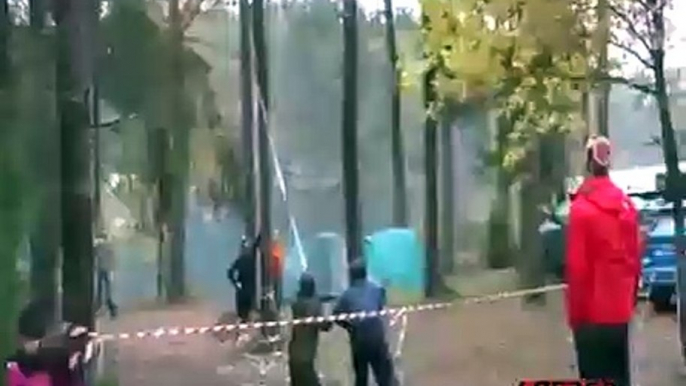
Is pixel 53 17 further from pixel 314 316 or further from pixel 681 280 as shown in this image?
pixel 681 280

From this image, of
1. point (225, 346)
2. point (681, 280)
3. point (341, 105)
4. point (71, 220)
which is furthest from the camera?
point (681, 280)

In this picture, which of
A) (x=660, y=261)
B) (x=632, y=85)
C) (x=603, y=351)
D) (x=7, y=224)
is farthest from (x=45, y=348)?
(x=660, y=261)

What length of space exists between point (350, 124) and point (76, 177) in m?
1.07

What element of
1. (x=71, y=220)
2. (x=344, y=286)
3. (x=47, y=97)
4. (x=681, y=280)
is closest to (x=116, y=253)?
(x=71, y=220)

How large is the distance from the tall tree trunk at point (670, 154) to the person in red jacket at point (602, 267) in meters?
0.60

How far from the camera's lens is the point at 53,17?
15.2 ft

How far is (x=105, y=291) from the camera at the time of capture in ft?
15.1

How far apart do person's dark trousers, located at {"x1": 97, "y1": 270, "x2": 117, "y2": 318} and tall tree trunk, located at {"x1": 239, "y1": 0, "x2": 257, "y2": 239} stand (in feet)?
1.73

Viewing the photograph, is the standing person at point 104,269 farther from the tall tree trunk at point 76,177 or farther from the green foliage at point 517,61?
the green foliage at point 517,61

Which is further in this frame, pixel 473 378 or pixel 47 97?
pixel 473 378

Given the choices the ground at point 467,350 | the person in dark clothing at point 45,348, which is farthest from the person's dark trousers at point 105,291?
the ground at point 467,350

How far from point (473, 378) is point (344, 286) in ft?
2.32

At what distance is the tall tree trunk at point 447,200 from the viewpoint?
5449 mm

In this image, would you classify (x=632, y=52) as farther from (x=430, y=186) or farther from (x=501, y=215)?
(x=430, y=186)
